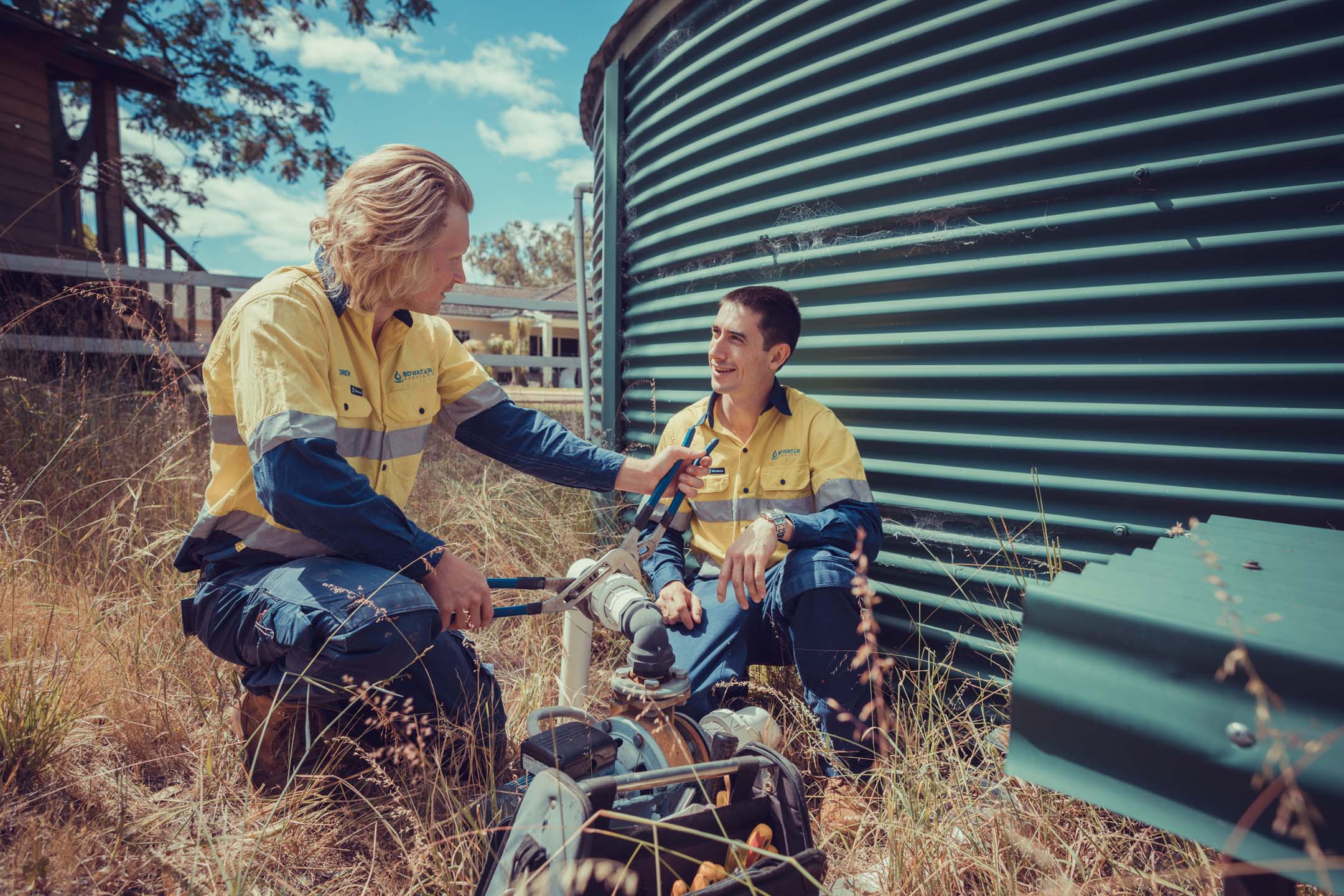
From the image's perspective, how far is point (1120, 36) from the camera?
202 cm

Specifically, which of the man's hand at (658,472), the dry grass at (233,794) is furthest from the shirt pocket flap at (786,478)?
the dry grass at (233,794)

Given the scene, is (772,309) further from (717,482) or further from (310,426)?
(310,426)

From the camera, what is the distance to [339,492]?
1.78 m

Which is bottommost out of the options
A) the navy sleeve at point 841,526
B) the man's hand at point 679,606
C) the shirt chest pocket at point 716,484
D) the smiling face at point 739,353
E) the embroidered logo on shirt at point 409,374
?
the man's hand at point 679,606

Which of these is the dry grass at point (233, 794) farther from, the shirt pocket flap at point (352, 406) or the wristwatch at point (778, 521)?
the shirt pocket flap at point (352, 406)

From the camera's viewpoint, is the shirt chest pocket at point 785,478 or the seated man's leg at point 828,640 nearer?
the seated man's leg at point 828,640

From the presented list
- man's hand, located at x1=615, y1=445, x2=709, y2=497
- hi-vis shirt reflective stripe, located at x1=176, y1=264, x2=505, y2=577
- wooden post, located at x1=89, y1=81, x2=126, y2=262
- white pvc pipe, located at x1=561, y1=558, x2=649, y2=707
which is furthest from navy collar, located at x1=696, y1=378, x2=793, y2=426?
wooden post, located at x1=89, y1=81, x2=126, y2=262

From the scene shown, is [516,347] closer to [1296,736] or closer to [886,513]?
[886,513]

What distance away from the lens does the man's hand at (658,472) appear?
2.34 meters

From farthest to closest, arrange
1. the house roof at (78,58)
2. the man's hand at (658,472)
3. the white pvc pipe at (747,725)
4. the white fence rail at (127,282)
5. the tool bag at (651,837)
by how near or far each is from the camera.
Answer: the house roof at (78,58), the white fence rail at (127,282), the man's hand at (658,472), the white pvc pipe at (747,725), the tool bag at (651,837)

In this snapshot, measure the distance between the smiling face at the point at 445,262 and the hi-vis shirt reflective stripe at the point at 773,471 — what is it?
86 cm

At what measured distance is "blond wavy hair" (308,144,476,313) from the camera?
196cm

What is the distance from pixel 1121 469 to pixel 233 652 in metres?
2.41

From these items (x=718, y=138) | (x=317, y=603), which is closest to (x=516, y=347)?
(x=718, y=138)
